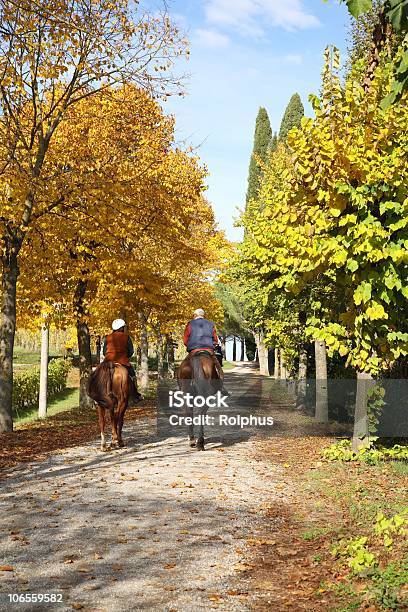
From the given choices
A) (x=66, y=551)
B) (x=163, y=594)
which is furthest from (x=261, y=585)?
(x=66, y=551)

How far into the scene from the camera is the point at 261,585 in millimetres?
5910

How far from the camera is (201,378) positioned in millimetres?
13844

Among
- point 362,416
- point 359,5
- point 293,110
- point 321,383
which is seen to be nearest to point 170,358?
point 293,110

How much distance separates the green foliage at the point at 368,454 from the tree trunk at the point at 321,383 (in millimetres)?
6007

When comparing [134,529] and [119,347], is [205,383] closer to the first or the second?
[119,347]

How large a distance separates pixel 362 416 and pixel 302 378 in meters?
11.8

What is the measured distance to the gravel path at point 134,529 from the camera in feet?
18.4

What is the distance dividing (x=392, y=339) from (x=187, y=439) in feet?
19.6

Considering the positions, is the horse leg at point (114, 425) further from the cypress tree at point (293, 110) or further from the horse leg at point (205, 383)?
the cypress tree at point (293, 110)

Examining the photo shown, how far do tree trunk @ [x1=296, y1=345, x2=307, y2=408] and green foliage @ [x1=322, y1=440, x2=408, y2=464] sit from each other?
10600mm

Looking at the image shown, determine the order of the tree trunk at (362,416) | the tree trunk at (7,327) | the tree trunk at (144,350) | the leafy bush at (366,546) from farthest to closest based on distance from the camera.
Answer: the tree trunk at (144,350) → the tree trunk at (7,327) → the tree trunk at (362,416) → the leafy bush at (366,546)

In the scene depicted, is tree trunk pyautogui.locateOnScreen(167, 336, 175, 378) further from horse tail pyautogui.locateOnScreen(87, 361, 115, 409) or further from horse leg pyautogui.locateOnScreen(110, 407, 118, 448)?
horse tail pyautogui.locateOnScreen(87, 361, 115, 409)

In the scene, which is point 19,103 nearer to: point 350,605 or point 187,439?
point 187,439

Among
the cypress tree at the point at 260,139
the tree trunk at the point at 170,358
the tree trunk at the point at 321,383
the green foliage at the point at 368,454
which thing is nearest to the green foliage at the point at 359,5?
the green foliage at the point at 368,454
